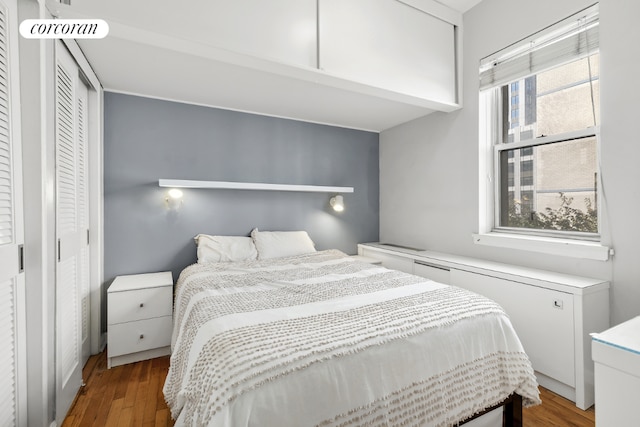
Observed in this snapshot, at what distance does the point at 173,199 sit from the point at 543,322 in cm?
313

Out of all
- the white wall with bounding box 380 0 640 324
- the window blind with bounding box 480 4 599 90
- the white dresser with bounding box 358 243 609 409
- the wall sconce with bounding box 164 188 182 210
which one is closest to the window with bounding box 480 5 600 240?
the window blind with bounding box 480 4 599 90

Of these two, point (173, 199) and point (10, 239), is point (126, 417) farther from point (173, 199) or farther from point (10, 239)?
point (173, 199)

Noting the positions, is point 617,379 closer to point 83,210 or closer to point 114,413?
point 114,413

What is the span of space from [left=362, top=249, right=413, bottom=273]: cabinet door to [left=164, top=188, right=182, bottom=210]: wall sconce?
2.18 metres

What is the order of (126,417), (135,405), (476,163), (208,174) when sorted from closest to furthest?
(126,417), (135,405), (476,163), (208,174)

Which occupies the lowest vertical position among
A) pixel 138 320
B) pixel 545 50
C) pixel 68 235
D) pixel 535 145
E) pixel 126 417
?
pixel 126 417

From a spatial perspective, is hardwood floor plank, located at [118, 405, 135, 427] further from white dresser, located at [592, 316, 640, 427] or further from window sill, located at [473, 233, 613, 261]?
window sill, located at [473, 233, 613, 261]

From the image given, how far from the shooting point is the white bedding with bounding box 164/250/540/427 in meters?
1.03

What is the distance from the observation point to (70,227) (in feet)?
6.47

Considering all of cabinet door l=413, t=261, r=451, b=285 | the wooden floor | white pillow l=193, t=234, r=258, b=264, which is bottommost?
the wooden floor

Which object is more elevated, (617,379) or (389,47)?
(389,47)

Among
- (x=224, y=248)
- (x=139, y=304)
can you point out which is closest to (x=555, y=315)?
(x=224, y=248)

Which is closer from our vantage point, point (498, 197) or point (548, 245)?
point (548, 245)

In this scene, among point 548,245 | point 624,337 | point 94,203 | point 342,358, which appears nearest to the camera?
Answer: point 342,358
